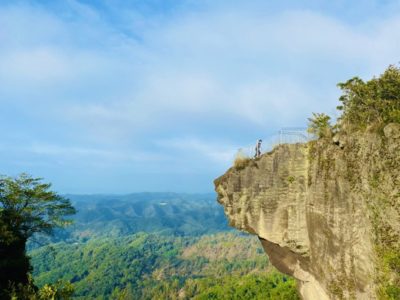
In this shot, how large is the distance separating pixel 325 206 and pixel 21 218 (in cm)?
2523

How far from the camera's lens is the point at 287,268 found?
72.9ft

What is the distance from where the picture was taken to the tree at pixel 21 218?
27.1 m

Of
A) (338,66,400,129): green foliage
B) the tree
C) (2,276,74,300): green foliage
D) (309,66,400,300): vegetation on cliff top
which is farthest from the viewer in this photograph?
the tree

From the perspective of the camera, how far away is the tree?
27.1m

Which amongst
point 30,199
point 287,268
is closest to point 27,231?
point 30,199

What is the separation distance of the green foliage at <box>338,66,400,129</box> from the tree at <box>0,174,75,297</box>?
24795mm

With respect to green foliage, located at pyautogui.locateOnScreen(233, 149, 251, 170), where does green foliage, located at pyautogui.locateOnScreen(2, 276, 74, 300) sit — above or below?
below

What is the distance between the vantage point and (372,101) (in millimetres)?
18578

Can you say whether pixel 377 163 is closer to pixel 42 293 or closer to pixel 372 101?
pixel 372 101

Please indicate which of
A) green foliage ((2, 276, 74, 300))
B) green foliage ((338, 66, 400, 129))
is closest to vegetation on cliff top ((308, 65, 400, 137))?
green foliage ((338, 66, 400, 129))

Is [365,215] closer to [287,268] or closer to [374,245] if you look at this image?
→ [374,245]

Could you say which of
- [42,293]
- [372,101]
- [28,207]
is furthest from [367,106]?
[28,207]

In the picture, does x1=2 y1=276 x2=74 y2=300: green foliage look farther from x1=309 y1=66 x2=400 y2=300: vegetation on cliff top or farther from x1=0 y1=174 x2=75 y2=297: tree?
x1=309 y1=66 x2=400 y2=300: vegetation on cliff top

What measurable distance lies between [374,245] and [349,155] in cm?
408
